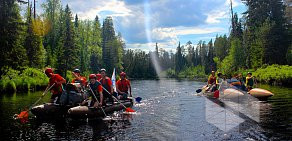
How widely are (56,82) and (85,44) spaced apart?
54162mm

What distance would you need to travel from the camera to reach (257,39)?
47.5 m

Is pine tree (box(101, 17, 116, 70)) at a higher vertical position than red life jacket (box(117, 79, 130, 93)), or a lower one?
higher

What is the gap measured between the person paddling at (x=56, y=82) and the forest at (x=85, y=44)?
14.5m

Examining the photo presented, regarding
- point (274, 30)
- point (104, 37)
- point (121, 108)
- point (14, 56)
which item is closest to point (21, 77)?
point (14, 56)

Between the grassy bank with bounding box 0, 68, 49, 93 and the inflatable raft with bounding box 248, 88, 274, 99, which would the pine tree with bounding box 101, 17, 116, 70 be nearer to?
the grassy bank with bounding box 0, 68, 49, 93

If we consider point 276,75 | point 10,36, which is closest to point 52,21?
point 10,36

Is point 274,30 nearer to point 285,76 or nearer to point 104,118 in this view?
point 285,76

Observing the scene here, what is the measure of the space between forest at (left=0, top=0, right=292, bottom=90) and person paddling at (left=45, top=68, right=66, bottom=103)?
14.5m

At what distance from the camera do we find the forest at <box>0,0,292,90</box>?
3100 cm

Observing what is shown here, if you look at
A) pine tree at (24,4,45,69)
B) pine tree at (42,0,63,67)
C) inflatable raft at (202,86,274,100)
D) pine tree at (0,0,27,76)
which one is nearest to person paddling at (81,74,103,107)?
inflatable raft at (202,86,274,100)

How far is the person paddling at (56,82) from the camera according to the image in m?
14.4

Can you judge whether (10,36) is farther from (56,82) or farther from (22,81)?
(56,82)

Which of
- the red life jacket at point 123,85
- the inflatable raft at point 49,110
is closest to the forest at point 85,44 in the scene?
the red life jacket at point 123,85

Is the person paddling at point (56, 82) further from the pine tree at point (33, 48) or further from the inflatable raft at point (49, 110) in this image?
the pine tree at point (33, 48)
